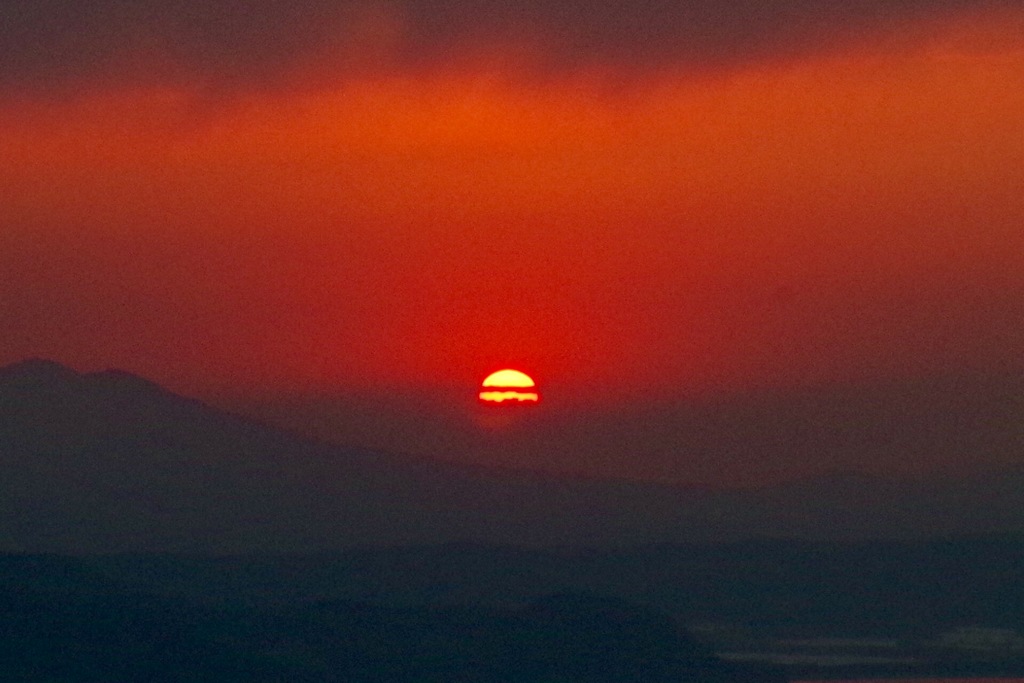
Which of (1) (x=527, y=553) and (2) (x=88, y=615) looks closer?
(2) (x=88, y=615)

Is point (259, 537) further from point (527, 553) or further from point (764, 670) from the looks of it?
point (764, 670)

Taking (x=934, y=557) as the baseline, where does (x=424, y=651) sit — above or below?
below

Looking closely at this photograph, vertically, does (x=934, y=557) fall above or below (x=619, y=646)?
above

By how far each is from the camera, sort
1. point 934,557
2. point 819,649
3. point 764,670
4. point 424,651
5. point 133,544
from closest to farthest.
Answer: point 424,651
point 764,670
point 819,649
point 934,557
point 133,544

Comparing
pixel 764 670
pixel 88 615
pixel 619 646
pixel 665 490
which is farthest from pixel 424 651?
pixel 665 490

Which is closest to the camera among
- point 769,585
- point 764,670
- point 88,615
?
point 88,615

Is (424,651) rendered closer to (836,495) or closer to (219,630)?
(219,630)

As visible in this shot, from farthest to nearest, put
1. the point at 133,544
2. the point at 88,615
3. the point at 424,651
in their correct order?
the point at 133,544, the point at 424,651, the point at 88,615

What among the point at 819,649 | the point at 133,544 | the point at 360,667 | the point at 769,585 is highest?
the point at 133,544

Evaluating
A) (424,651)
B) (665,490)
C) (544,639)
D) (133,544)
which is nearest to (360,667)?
(424,651)
